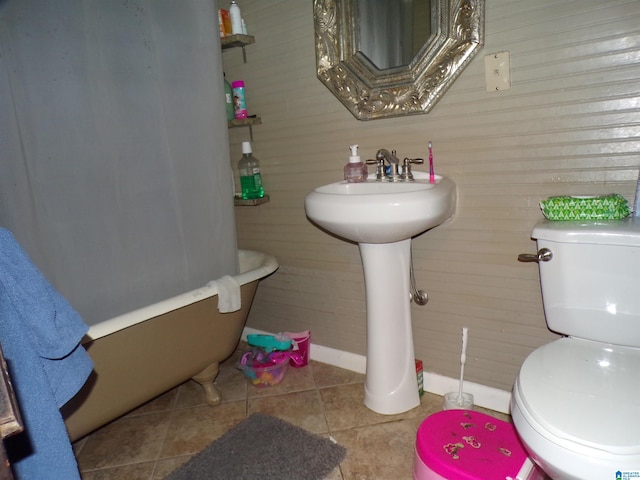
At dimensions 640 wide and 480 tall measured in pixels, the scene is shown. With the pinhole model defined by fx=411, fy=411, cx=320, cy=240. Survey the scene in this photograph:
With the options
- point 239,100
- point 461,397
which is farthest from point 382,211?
point 239,100

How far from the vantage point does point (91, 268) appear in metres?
1.36

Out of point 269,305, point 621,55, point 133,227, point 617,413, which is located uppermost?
point 621,55

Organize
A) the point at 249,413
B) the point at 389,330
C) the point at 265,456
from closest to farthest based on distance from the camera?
the point at 265,456 < the point at 389,330 < the point at 249,413

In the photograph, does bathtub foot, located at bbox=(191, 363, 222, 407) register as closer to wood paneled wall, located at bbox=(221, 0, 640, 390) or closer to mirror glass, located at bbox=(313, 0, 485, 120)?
wood paneled wall, located at bbox=(221, 0, 640, 390)

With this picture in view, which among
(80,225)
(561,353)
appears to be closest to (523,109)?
(561,353)

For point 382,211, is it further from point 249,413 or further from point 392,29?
point 249,413

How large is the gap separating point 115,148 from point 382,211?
0.90 m

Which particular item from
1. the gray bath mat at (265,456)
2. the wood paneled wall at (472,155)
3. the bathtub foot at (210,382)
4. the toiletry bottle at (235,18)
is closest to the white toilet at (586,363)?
the wood paneled wall at (472,155)

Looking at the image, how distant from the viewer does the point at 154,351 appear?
146cm

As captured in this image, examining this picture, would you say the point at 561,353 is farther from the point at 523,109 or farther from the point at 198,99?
the point at 198,99

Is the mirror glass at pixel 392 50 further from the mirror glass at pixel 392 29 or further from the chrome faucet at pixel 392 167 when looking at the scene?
the chrome faucet at pixel 392 167

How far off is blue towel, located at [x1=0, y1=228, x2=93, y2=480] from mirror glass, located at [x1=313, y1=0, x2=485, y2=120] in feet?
4.18

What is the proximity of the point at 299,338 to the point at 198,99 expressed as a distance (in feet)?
3.90

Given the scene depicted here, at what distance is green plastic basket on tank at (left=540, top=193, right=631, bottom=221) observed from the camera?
3.91 ft
